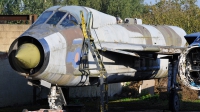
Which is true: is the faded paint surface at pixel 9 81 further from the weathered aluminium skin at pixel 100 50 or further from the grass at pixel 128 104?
the weathered aluminium skin at pixel 100 50

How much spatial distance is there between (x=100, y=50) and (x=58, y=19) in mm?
1396

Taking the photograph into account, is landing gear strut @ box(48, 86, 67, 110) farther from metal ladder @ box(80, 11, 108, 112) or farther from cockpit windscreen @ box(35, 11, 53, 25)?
cockpit windscreen @ box(35, 11, 53, 25)

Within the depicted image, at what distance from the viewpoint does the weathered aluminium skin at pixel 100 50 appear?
1212cm

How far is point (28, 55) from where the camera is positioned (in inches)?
454

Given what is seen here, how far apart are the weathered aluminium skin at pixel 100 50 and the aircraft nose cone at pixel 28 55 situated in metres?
0.17

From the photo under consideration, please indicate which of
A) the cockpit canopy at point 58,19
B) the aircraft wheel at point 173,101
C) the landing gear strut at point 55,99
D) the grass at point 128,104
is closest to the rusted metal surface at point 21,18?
the grass at point 128,104

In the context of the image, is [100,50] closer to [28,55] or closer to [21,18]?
[28,55]

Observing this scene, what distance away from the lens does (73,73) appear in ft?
42.1

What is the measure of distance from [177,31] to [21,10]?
59505mm

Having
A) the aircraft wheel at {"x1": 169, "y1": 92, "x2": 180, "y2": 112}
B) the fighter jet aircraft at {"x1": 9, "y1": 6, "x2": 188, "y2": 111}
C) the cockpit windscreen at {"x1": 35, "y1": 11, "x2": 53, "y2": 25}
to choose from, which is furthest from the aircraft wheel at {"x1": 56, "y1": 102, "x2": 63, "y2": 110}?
the aircraft wheel at {"x1": 169, "y1": 92, "x2": 180, "y2": 112}

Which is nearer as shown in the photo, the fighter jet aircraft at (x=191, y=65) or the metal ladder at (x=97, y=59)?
the fighter jet aircraft at (x=191, y=65)

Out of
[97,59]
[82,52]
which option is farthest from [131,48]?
[82,52]

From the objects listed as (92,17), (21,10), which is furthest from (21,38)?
(21,10)

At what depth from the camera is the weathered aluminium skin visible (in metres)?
12.1
